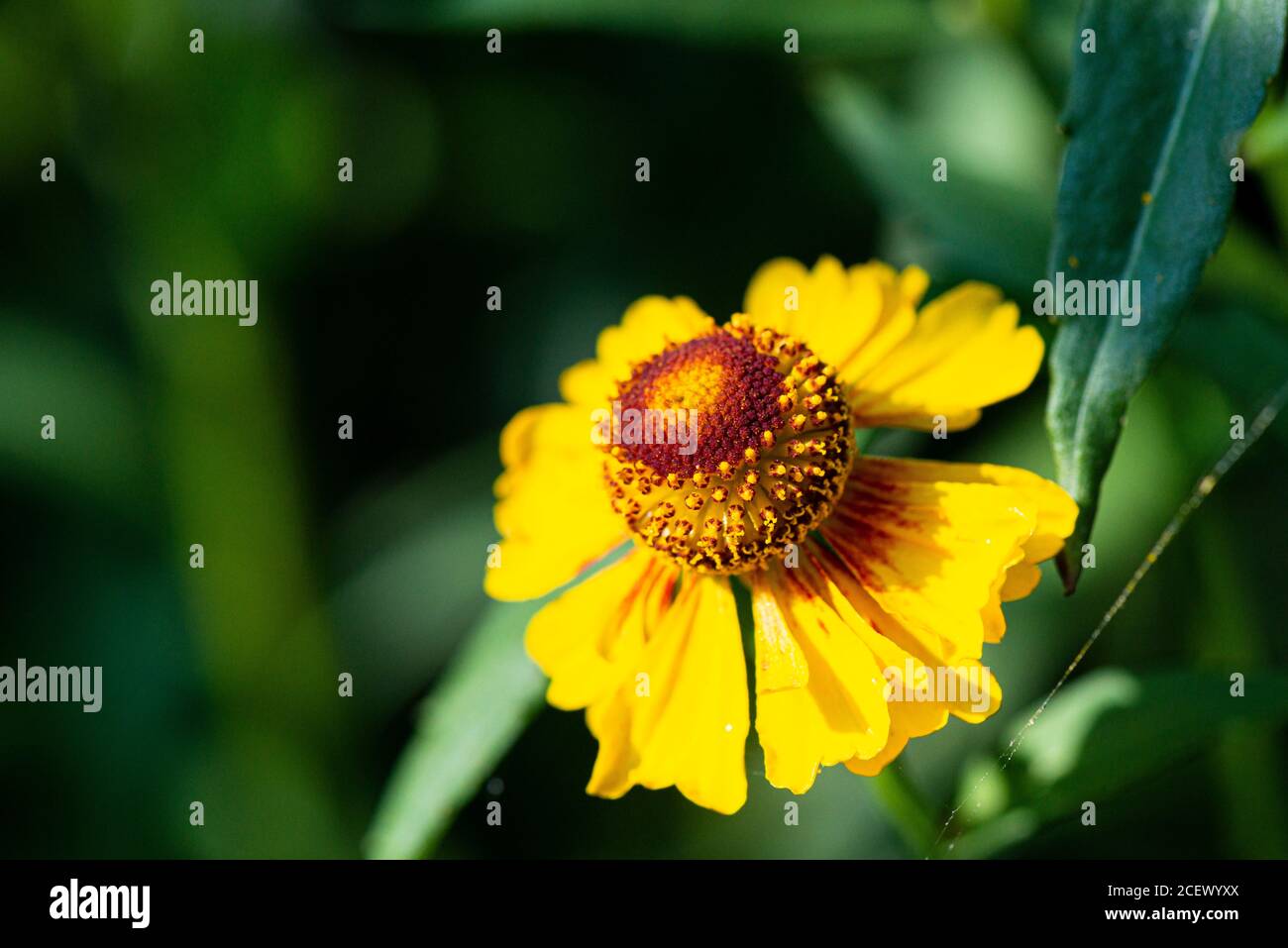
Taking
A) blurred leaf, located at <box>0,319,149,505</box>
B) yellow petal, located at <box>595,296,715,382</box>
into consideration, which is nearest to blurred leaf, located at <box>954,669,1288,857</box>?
yellow petal, located at <box>595,296,715,382</box>

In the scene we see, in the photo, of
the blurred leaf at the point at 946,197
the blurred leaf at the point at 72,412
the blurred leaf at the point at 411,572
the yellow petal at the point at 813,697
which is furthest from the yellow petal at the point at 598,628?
the blurred leaf at the point at 72,412

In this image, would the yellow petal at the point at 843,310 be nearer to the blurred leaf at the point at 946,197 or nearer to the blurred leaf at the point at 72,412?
the blurred leaf at the point at 946,197

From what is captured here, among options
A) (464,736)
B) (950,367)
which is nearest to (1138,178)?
(950,367)

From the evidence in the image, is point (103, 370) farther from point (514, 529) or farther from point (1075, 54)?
point (1075, 54)

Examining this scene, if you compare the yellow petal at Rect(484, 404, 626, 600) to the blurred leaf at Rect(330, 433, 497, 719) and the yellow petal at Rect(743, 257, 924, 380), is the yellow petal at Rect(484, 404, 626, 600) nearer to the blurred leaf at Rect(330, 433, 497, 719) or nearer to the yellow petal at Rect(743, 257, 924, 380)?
the yellow petal at Rect(743, 257, 924, 380)
